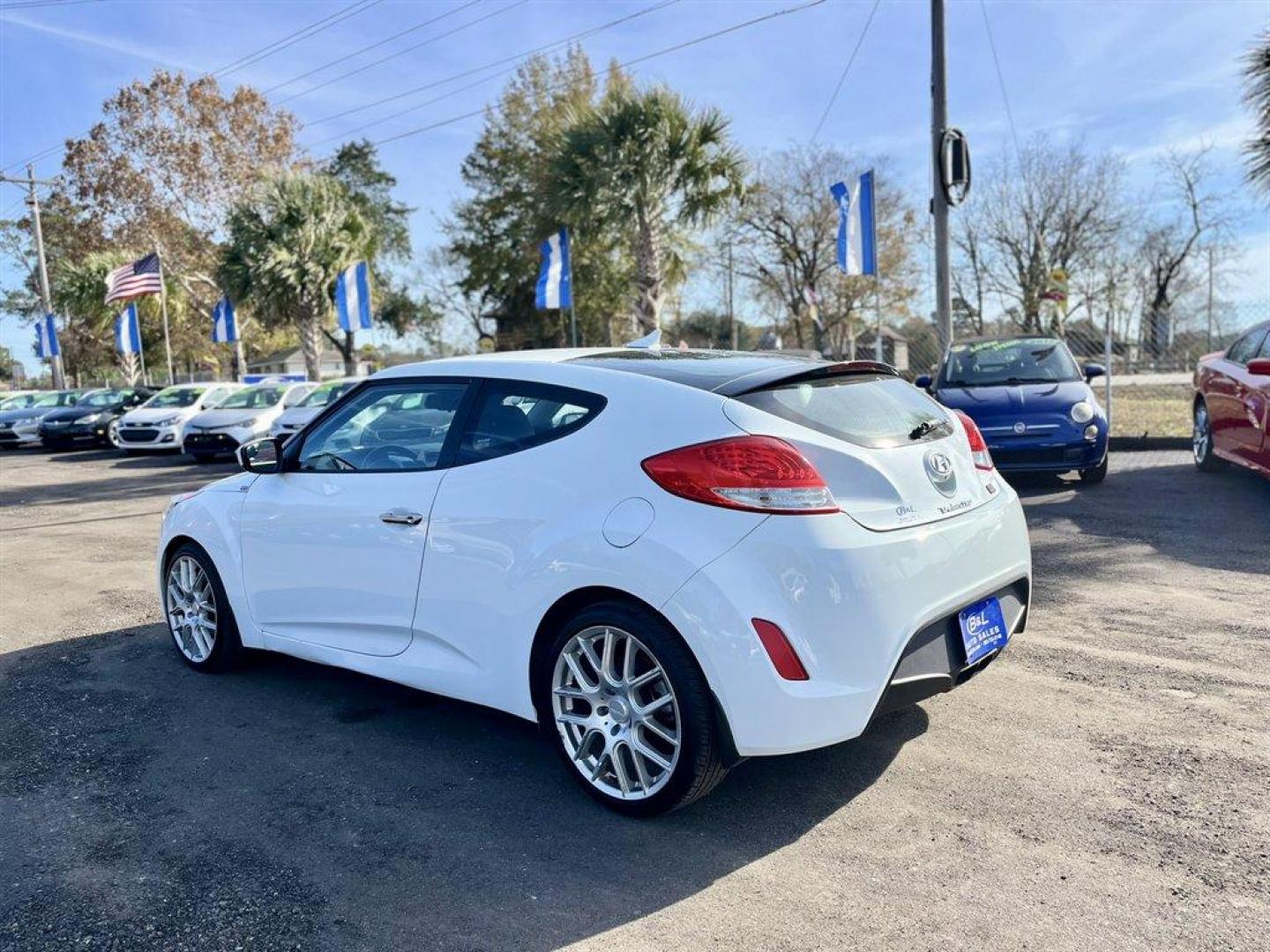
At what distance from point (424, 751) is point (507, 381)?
1.54 metres

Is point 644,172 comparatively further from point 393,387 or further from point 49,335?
point 49,335

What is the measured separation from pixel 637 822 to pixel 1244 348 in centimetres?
885

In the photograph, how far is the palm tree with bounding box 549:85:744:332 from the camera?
1730 centimetres

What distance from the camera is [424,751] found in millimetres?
3979

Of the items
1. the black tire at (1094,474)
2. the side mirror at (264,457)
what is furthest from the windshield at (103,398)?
the black tire at (1094,474)

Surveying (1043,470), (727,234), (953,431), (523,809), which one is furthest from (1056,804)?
(727,234)

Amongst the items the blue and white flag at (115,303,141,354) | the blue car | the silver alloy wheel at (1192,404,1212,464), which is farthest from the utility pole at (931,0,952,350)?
the blue and white flag at (115,303,141,354)

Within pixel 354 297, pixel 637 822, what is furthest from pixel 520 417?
pixel 354 297

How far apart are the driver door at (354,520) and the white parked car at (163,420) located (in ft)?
50.2

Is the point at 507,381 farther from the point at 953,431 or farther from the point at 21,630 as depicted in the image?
the point at 21,630

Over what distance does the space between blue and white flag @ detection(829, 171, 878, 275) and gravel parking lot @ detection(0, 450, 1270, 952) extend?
10899 millimetres

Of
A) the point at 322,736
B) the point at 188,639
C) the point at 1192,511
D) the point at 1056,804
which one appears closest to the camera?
the point at 1056,804

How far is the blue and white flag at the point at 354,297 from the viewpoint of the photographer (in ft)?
78.3

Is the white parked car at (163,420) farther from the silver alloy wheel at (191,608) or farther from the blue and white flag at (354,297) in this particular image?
the silver alloy wheel at (191,608)
